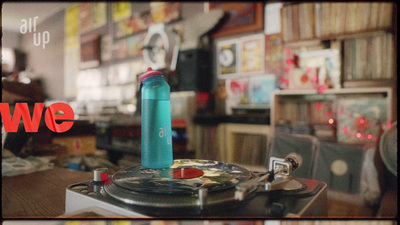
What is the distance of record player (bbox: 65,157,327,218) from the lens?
0.58 metres

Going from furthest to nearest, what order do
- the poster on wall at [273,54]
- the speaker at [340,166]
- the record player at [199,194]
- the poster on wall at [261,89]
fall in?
the poster on wall at [261,89]
the poster on wall at [273,54]
the speaker at [340,166]
the record player at [199,194]

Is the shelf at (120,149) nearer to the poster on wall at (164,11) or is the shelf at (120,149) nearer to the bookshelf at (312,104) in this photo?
the bookshelf at (312,104)

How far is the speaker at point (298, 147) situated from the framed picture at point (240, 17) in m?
1.50

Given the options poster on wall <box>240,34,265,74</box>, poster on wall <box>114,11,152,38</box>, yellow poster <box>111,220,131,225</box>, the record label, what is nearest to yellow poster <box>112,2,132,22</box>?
poster on wall <box>114,11,152,38</box>

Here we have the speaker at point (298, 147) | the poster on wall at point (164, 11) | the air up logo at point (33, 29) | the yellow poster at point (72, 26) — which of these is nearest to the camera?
the air up logo at point (33, 29)

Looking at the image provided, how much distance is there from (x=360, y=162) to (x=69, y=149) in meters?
2.07

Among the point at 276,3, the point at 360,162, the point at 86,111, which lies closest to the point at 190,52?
the point at 276,3

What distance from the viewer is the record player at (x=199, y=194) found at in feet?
1.90

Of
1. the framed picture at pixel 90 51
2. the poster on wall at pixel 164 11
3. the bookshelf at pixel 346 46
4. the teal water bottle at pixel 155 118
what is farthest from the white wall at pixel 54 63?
the teal water bottle at pixel 155 118

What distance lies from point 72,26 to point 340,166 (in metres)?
6.45

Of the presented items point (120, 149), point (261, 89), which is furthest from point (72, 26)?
point (261, 89)

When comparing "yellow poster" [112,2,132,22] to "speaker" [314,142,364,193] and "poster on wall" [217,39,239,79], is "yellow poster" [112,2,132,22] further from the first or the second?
"speaker" [314,142,364,193]

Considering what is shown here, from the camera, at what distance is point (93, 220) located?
0.61 meters

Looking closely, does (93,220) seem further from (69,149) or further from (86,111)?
(86,111)
